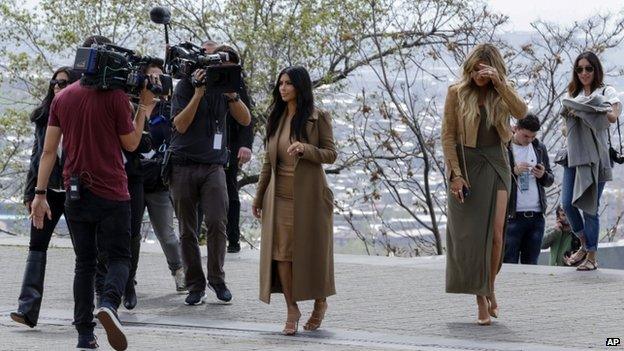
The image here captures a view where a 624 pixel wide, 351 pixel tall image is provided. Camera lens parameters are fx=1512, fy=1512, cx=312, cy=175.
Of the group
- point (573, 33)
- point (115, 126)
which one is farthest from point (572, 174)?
point (573, 33)

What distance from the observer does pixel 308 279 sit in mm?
10203

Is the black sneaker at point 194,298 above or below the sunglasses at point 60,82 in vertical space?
below

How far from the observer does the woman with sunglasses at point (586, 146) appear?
A: 511 inches

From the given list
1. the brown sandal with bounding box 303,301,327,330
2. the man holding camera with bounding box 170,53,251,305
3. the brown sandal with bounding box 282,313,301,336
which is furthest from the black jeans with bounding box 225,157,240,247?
the brown sandal with bounding box 282,313,301,336

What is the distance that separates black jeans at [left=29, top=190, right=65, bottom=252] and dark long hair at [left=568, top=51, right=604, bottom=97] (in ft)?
15.8

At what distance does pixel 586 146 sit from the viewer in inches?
519

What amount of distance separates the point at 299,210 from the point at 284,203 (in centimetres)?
12

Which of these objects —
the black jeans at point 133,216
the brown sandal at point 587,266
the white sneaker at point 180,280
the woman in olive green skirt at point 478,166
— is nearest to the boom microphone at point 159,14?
the black jeans at point 133,216

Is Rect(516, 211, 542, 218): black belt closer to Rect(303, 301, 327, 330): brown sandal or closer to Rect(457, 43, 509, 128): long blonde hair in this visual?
Rect(457, 43, 509, 128): long blonde hair

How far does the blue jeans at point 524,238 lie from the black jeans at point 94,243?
5525 mm

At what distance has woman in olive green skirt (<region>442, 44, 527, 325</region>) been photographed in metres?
10.5

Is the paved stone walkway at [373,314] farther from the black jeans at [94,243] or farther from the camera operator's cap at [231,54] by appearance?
the camera operator's cap at [231,54]

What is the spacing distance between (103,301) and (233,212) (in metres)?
6.12

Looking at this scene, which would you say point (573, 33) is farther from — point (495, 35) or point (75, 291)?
point (75, 291)
